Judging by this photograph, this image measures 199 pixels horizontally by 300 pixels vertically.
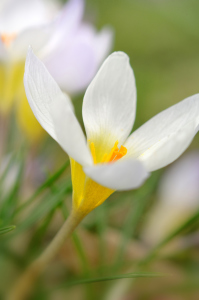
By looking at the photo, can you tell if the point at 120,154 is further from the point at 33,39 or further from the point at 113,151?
the point at 33,39

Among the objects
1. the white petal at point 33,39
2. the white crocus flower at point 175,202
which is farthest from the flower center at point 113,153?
the white crocus flower at point 175,202

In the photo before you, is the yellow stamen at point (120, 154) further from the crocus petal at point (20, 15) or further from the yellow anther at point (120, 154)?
the crocus petal at point (20, 15)

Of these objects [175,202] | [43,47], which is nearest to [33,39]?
[43,47]

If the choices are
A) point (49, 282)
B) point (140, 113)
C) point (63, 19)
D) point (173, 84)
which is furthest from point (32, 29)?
point (173, 84)

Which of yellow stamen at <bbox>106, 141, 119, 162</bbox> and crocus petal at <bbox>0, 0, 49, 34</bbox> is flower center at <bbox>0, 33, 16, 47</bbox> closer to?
crocus petal at <bbox>0, 0, 49, 34</bbox>

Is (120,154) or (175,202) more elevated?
(120,154)

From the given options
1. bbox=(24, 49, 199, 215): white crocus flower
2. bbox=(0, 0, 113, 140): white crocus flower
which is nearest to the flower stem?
bbox=(24, 49, 199, 215): white crocus flower
